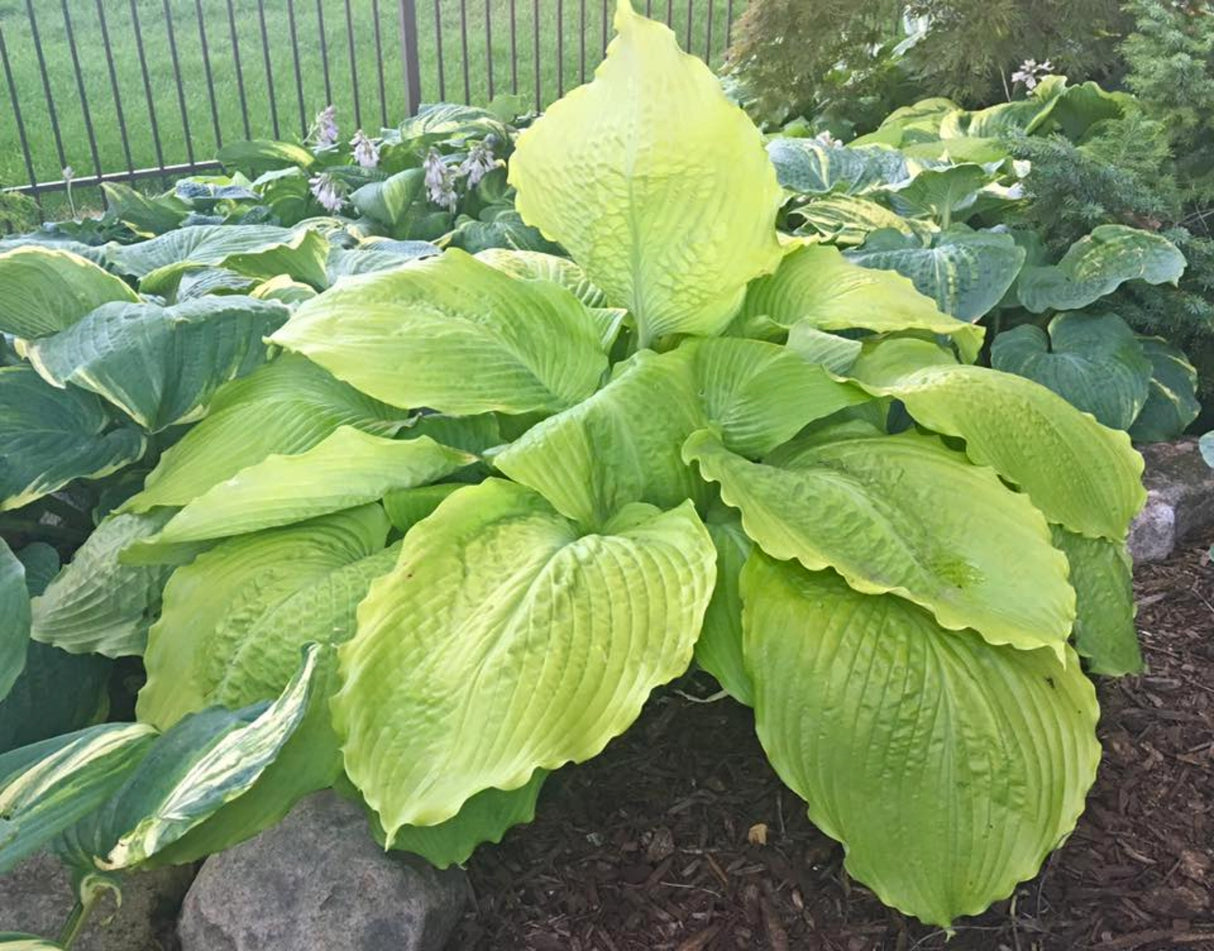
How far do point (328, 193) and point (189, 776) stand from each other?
2.37m

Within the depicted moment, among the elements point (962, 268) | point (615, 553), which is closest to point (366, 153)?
point (962, 268)

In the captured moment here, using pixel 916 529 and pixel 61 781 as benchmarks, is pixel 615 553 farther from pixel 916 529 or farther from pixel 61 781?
pixel 61 781

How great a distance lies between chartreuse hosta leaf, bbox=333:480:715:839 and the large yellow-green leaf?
0.41 feet

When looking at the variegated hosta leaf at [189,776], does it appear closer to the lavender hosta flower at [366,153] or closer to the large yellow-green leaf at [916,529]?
the large yellow-green leaf at [916,529]

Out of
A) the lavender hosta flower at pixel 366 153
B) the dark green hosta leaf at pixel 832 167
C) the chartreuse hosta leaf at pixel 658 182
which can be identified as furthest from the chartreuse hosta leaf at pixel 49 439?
the lavender hosta flower at pixel 366 153

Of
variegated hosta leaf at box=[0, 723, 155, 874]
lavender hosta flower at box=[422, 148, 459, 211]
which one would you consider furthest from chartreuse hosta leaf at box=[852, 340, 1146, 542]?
lavender hosta flower at box=[422, 148, 459, 211]

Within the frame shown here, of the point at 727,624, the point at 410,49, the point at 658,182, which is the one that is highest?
the point at 658,182

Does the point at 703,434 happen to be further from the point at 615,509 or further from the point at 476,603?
the point at 476,603

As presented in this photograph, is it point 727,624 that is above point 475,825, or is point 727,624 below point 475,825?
above

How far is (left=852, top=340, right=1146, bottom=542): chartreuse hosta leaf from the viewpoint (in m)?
1.62

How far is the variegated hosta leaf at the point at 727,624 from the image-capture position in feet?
4.74

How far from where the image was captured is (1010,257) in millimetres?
2322

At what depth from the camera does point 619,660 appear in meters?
1.29

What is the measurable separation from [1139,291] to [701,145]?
52.2 inches
